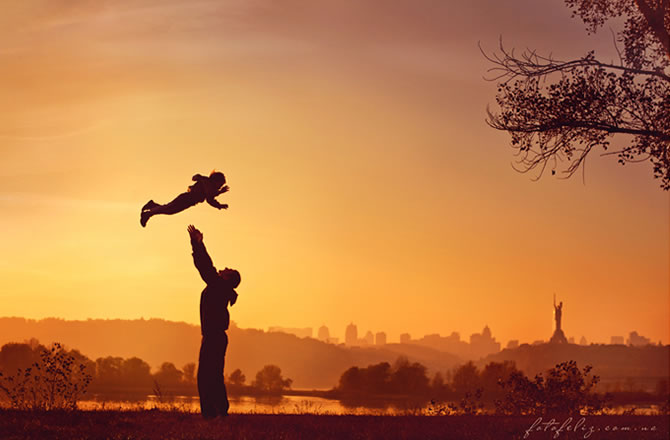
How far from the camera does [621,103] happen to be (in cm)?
2409

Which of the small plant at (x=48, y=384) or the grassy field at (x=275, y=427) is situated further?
the small plant at (x=48, y=384)

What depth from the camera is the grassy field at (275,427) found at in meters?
19.1

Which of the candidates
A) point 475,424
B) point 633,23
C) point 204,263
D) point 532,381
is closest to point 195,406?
point 204,263

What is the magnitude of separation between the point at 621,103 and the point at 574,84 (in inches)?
57.9

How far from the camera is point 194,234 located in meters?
21.0

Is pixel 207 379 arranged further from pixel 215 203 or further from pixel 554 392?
pixel 554 392

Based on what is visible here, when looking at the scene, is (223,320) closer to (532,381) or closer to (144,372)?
(532,381)

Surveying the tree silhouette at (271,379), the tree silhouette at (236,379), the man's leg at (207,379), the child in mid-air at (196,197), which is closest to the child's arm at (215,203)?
the child in mid-air at (196,197)

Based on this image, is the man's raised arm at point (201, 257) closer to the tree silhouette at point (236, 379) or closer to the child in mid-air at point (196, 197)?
the child in mid-air at point (196, 197)

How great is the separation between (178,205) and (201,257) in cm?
145

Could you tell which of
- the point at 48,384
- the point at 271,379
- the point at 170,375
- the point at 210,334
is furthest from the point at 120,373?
the point at 210,334

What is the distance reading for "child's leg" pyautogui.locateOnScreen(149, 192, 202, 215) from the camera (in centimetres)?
2044

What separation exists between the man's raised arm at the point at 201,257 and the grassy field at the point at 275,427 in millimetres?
3651

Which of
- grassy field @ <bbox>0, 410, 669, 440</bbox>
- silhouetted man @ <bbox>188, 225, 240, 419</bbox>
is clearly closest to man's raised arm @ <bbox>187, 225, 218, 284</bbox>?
silhouetted man @ <bbox>188, 225, 240, 419</bbox>
